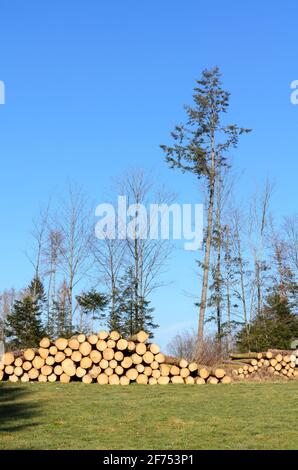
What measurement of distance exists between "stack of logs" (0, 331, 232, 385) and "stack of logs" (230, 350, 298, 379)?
3.35 m

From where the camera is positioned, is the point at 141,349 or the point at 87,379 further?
the point at 141,349

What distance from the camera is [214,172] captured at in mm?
27406

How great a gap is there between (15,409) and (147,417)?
2764mm

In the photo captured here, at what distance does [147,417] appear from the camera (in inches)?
396

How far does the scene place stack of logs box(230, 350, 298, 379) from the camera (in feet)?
64.0

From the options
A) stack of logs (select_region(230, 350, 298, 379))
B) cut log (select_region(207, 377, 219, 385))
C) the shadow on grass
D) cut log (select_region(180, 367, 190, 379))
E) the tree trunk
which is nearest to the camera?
the shadow on grass

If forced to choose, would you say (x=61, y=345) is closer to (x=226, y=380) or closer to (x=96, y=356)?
(x=96, y=356)

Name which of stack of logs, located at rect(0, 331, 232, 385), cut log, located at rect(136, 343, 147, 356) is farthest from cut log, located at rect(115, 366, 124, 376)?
cut log, located at rect(136, 343, 147, 356)

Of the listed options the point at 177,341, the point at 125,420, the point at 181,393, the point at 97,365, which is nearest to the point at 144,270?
the point at 177,341

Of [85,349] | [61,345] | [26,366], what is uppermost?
[61,345]

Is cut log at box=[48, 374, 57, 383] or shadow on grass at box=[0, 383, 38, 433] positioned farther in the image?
cut log at box=[48, 374, 57, 383]

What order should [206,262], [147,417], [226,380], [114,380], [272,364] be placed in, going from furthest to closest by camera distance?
1. [206,262]
2. [272,364]
3. [226,380]
4. [114,380]
5. [147,417]

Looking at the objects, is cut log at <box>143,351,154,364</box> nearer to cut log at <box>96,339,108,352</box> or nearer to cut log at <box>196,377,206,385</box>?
cut log at <box>96,339,108,352</box>

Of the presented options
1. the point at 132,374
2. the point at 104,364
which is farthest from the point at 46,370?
the point at 132,374
